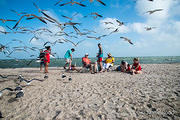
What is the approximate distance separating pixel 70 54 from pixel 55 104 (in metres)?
6.76

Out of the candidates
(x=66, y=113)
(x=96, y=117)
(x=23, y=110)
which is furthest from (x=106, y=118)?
(x=23, y=110)

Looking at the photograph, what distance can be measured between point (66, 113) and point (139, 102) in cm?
231

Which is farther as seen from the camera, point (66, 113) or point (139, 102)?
point (139, 102)

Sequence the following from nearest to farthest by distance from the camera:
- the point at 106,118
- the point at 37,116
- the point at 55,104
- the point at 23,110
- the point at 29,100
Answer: the point at 106,118, the point at 37,116, the point at 23,110, the point at 55,104, the point at 29,100

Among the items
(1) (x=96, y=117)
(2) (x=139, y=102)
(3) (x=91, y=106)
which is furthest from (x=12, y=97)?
(2) (x=139, y=102)

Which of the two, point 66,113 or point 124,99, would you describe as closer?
point 66,113

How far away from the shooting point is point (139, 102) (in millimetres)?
3225

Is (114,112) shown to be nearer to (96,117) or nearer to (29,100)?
(96,117)

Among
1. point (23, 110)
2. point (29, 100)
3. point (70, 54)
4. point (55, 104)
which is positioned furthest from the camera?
point (70, 54)

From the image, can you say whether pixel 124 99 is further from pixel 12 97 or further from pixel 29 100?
pixel 12 97

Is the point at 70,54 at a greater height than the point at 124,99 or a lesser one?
greater

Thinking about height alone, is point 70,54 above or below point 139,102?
above

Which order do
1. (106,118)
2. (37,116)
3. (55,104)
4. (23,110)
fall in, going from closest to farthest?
(106,118) < (37,116) < (23,110) < (55,104)

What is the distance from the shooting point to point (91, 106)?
3.14 meters
